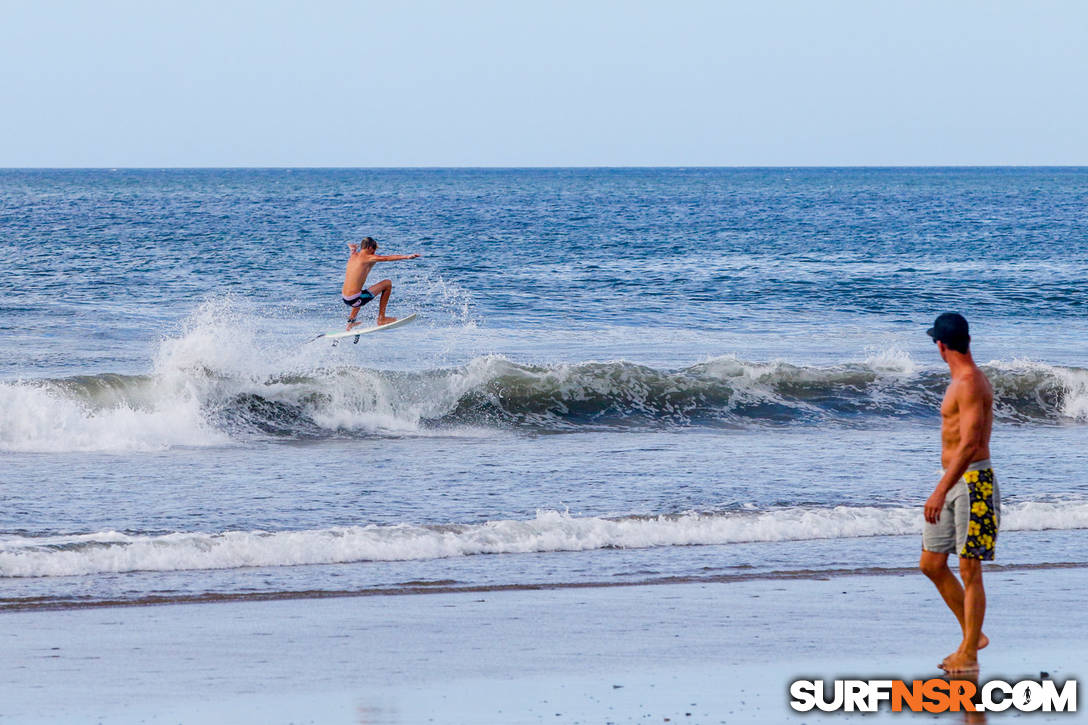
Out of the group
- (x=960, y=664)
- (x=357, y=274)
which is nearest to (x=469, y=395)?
(x=357, y=274)

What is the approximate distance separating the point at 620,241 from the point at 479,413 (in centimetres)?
3374

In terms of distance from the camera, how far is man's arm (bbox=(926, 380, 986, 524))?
594 centimetres

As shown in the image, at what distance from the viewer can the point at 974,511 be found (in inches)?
237

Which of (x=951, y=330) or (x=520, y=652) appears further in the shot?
(x=520, y=652)

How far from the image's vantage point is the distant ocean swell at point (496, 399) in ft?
50.6

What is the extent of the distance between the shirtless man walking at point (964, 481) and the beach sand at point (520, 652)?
66 centimetres

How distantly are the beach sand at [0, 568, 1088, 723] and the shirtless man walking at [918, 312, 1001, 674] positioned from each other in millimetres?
662

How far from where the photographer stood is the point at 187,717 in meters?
5.70

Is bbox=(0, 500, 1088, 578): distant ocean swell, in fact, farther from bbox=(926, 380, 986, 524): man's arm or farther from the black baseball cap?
the black baseball cap

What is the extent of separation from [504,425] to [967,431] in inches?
434

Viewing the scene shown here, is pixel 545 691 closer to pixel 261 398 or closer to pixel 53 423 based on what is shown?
pixel 53 423

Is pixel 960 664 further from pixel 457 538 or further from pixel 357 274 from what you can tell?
pixel 357 274
